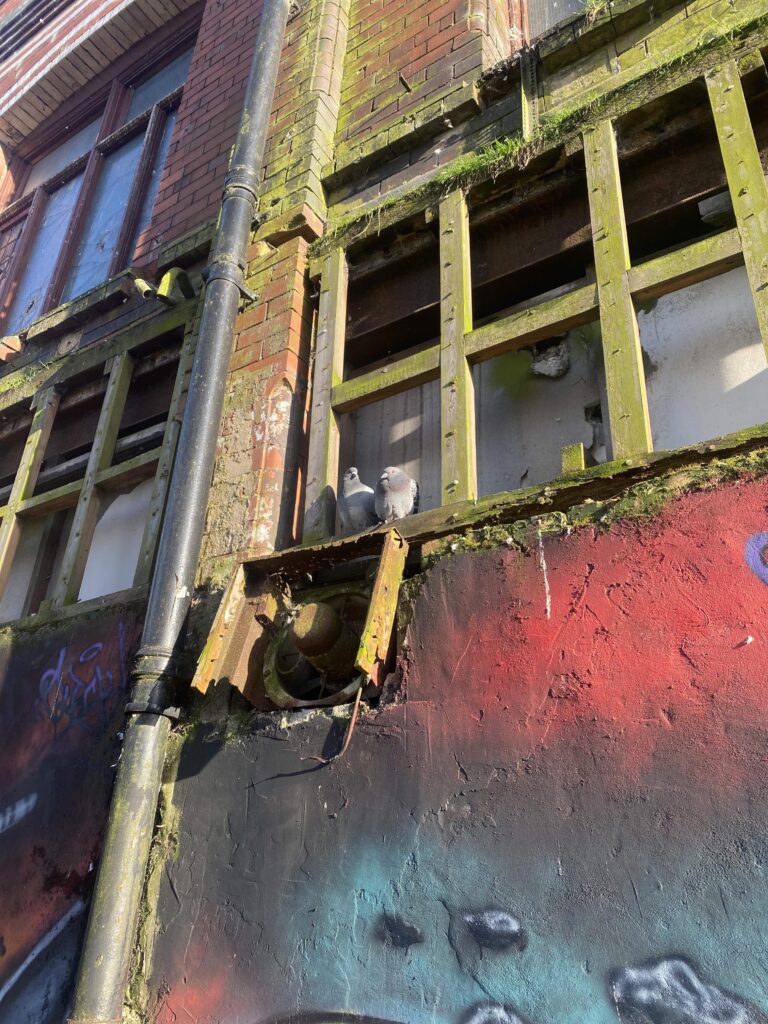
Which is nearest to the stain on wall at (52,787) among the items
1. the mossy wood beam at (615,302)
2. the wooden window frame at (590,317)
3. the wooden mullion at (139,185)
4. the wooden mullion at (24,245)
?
the wooden window frame at (590,317)

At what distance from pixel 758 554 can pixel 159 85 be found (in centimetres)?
749

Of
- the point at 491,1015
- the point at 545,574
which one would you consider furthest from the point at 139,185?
the point at 491,1015

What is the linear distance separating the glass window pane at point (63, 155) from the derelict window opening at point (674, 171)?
20.2 feet

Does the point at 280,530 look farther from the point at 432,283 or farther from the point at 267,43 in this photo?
the point at 267,43

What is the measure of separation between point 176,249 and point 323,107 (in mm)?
1277

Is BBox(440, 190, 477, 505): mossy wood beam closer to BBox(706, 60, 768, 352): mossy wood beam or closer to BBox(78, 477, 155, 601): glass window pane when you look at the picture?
BBox(706, 60, 768, 352): mossy wood beam

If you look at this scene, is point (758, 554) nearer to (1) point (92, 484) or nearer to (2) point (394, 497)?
(2) point (394, 497)

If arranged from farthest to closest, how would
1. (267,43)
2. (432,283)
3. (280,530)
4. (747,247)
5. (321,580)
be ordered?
(267,43) → (432,283) → (280,530) → (321,580) → (747,247)

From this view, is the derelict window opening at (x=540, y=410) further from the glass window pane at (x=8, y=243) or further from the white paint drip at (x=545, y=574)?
the glass window pane at (x=8, y=243)

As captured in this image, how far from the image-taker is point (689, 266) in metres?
2.86

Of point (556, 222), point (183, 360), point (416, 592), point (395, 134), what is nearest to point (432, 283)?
point (556, 222)

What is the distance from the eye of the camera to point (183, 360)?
14.1 feet

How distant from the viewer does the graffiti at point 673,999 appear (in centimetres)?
180

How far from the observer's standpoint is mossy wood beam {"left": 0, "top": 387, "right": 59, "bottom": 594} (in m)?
4.45
